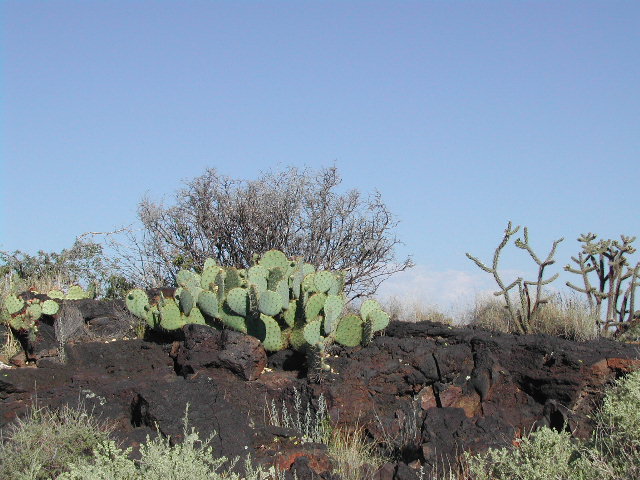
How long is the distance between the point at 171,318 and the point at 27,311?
2267 millimetres

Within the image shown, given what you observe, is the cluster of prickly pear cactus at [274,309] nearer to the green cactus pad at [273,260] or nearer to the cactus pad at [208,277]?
the cactus pad at [208,277]

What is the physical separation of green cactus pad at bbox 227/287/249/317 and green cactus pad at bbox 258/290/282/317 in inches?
11.0

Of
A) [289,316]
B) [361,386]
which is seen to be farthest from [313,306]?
[361,386]

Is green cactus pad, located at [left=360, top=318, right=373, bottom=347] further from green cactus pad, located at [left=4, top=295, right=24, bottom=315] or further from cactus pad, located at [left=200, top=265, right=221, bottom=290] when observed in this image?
green cactus pad, located at [left=4, top=295, right=24, bottom=315]

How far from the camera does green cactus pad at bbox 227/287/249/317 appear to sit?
10.8m

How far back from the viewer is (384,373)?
9805 mm

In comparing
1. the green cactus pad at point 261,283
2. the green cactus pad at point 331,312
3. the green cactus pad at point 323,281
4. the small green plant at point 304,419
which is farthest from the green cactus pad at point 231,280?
the small green plant at point 304,419

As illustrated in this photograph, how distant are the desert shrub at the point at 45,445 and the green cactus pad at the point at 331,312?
3214mm

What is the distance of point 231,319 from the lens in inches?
436

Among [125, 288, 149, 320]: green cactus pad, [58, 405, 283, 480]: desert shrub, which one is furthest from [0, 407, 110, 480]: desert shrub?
[125, 288, 149, 320]: green cactus pad

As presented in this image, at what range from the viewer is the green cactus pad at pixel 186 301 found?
1124cm

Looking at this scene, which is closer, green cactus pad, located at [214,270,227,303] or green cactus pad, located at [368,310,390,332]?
green cactus pad, located at [368,310,390,332]

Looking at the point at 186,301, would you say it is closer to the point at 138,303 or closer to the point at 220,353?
the point at 138,303

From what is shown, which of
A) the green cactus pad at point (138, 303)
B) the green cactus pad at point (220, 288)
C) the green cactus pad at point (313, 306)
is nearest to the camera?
the green cactus pad at point (313, 306)
